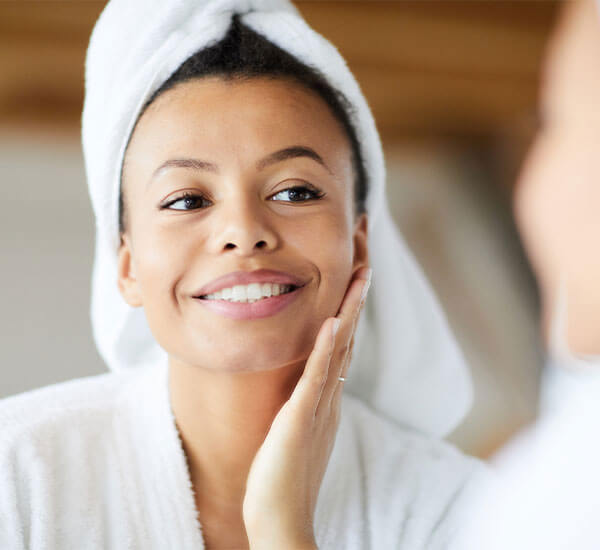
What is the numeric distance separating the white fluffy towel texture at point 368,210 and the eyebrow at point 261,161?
0.18 feet

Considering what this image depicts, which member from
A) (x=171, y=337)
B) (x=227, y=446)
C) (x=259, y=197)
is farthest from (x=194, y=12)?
(x=227, y=446)

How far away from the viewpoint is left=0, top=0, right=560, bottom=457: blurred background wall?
0.72 meters

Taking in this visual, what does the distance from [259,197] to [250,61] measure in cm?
12

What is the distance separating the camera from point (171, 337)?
0.56 metres

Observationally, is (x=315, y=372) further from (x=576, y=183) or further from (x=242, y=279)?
(x=576, y=183)

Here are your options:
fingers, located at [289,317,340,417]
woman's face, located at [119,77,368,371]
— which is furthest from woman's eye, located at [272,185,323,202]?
fingers, located at [289,317,340,417]

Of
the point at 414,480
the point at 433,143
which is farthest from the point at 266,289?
the point at 433,143

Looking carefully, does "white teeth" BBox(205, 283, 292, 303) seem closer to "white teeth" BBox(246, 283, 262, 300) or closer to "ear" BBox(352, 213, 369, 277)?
"white teeth" BBox(246, 283, 262, 300)

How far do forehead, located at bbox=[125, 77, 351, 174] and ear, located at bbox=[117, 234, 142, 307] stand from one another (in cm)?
9

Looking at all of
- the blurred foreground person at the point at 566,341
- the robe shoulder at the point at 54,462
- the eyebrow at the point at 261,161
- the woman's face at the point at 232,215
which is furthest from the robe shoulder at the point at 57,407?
the blurred foreground person at the point at 566,341

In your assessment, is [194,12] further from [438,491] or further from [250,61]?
[438,491]

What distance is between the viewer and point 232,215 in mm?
523

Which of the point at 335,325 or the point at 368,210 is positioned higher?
the point at 368,210

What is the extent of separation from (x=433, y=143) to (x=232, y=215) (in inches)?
19.8
